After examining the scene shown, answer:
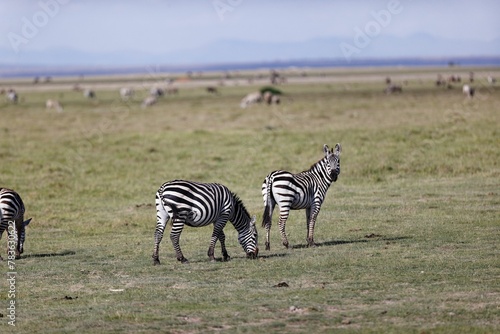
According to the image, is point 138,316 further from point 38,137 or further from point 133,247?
point 38,137

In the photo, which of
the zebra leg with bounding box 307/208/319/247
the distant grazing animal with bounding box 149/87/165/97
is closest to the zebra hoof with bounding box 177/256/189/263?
the zebra leg with bounding box 307/208/319/247

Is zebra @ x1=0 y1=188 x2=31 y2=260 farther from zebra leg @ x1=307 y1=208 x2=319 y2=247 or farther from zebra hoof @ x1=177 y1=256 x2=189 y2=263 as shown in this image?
zebra leg @ x1=307 y1=208 x2=319 y2=247

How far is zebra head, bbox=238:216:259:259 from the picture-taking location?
534 inches

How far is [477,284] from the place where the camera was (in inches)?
Answer: 437

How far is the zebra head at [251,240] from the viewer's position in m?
13.6

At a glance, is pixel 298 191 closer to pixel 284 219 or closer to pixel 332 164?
pixel 284 219

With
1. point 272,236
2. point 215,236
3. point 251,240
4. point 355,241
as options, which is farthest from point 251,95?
point 215,236

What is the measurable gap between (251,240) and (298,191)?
58.3 inches

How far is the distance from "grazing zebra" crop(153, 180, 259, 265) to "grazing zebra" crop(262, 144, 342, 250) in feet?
2.89

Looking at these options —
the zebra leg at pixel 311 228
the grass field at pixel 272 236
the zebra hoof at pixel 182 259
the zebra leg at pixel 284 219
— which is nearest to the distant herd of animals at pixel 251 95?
the grass field at pixel 272 236

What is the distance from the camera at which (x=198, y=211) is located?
13.1m

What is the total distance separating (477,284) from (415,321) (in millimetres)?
2043

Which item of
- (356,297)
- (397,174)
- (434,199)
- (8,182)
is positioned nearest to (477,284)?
(356,297)

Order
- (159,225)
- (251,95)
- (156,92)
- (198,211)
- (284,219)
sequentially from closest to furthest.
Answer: (198,211) → (159,225) → (284,219) → (251,95) → (156,92)
